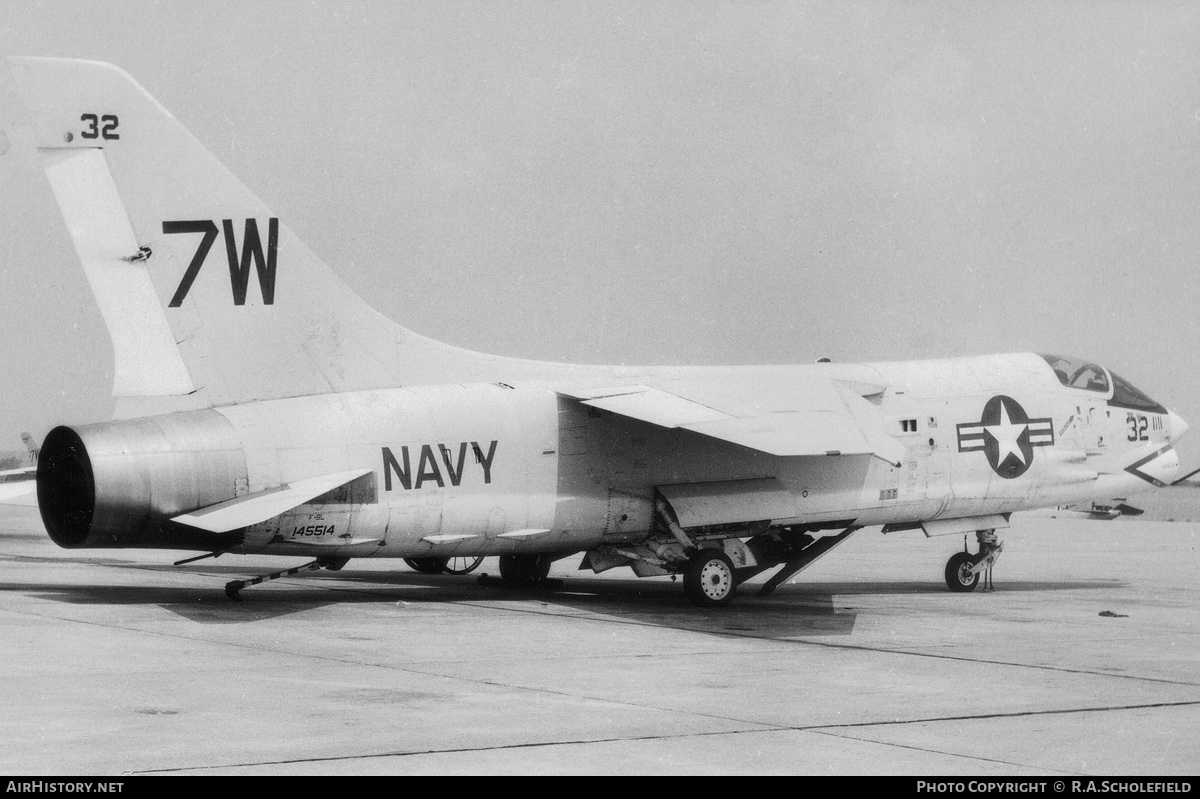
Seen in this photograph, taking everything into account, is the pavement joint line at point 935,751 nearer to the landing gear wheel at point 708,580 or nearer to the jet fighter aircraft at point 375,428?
the jet fighter aircraft at point 375,428

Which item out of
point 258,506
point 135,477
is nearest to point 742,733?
point 258,506

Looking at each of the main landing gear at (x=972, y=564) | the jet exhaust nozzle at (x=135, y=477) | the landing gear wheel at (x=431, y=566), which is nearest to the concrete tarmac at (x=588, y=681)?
the main landing gear at (x=972, y=564)

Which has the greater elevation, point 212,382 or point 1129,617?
point 212,382

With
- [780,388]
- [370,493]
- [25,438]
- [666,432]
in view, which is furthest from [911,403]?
[25,438]

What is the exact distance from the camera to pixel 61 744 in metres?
8.01

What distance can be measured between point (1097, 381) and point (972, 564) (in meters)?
3.38

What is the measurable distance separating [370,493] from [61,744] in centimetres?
783

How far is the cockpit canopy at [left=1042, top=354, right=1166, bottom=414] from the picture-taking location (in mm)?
20859

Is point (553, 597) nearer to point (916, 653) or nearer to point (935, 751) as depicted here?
point (916, 653)

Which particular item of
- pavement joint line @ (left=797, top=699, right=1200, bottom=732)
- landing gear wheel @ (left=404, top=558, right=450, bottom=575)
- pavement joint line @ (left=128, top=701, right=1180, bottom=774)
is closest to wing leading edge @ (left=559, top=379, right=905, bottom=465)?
landing gear wheel @ (left=404, top=558, right=450, bottom=575)

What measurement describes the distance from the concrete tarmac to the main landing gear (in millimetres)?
814

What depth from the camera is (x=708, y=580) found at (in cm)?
1767

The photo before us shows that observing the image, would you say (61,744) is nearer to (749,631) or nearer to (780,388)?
(749,631)

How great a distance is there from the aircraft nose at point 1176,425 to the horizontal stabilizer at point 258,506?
1325cm
